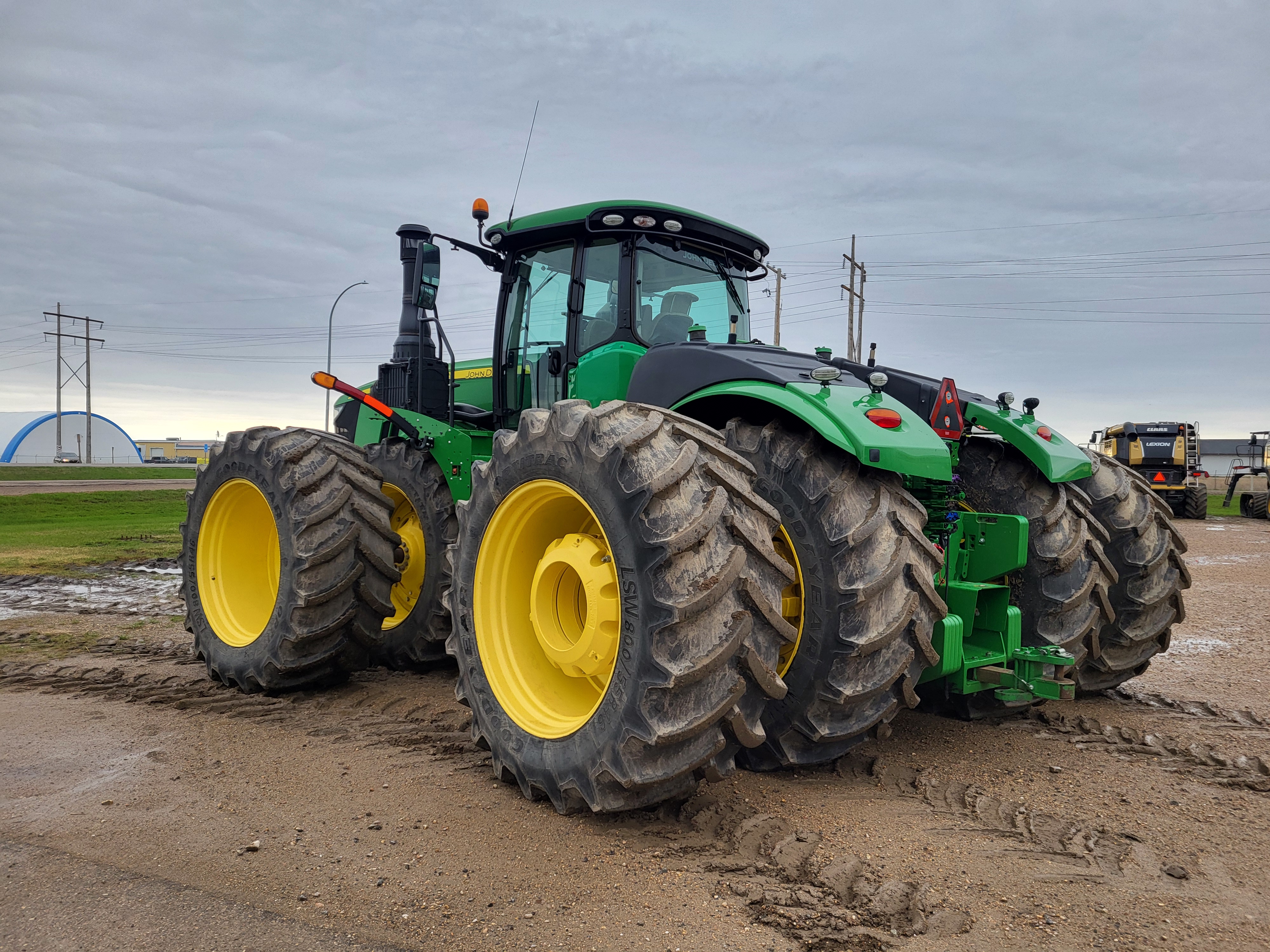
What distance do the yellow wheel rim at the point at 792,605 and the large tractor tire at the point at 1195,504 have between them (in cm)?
2652

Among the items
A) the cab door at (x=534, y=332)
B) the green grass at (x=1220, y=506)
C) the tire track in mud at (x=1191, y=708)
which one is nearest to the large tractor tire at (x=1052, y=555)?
the tire track in mud at (x=1191, y=708)

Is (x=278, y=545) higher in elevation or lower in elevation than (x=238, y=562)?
higher

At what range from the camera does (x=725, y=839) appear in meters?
3.03

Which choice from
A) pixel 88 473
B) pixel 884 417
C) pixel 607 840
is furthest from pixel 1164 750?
pixel 88 473

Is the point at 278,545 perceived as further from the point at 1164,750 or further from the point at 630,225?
the point at 1164,750

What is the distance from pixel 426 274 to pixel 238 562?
91.1 inches

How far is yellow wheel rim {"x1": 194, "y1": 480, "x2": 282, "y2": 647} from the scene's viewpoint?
548cm

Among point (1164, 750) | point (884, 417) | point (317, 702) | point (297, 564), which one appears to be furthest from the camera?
point (317, 702)

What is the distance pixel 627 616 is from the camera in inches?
118

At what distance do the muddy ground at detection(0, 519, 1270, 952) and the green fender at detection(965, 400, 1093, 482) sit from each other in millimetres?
1345

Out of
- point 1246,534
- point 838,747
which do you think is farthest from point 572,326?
point 1246,534

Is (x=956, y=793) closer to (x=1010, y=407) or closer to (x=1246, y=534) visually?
(x=1010, y=407)

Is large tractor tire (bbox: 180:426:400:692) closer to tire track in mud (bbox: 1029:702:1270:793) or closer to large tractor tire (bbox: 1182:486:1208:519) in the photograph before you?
tire track in mud (bbox: 1029:702:1270:793)

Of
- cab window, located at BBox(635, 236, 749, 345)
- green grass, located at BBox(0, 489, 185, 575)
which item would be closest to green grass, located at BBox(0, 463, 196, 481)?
green grass, located at BBox(0, 489, 185, 575)
